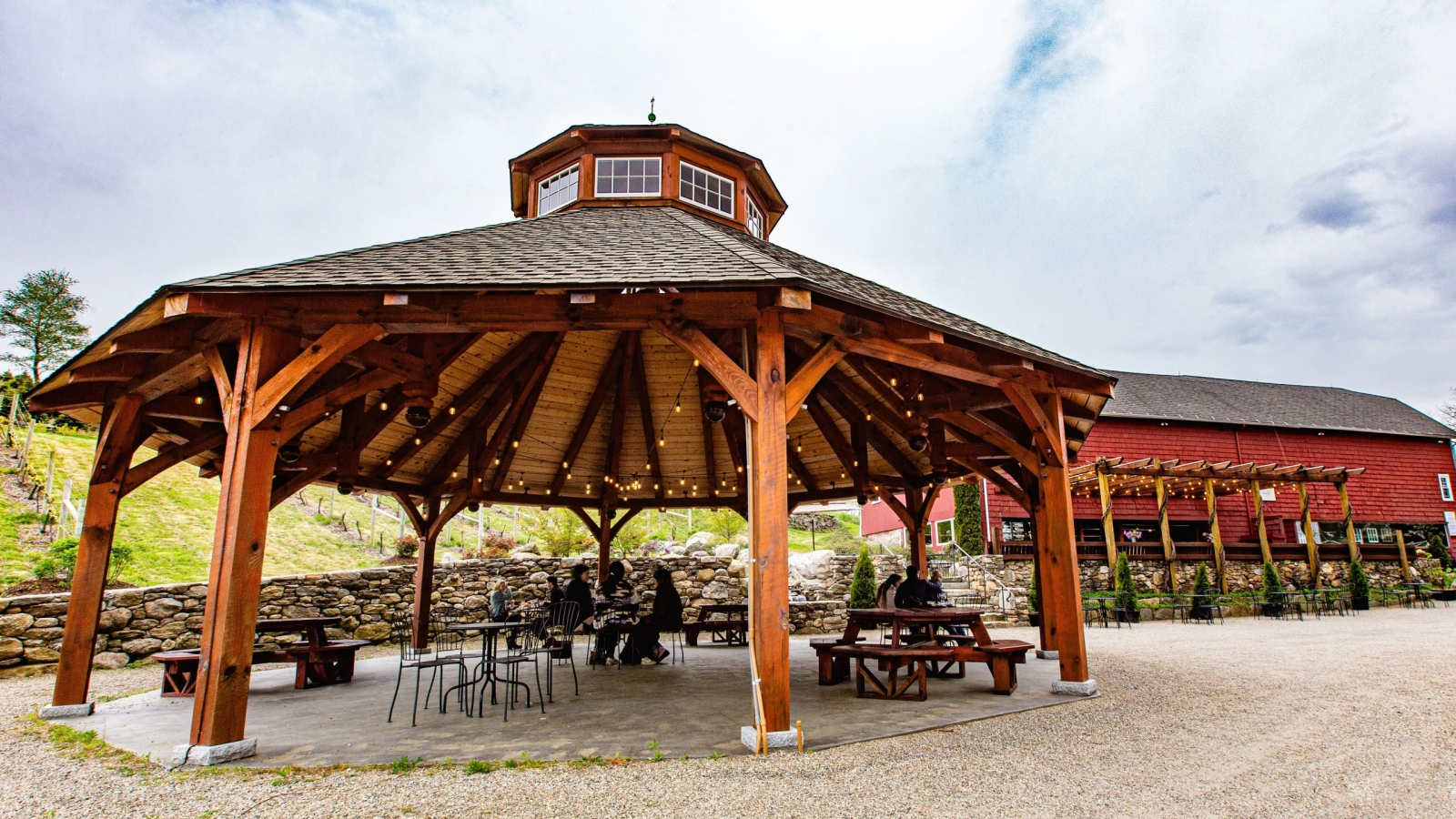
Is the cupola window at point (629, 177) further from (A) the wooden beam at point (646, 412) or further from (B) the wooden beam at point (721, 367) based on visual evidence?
(B) the wooden beam at point (721, 367)

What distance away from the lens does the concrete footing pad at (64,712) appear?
6.38m

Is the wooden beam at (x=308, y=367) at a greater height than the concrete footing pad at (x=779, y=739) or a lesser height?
greater

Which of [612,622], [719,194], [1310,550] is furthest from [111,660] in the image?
[1310,550]

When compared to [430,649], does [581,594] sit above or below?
above

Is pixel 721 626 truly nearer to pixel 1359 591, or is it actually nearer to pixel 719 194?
pixel 719 194

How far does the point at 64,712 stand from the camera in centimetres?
640

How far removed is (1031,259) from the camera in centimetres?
5428

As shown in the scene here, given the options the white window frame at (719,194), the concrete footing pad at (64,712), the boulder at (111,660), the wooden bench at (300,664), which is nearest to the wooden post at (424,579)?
the wooden bench at (300,664)

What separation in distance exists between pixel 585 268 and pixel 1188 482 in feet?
73.5

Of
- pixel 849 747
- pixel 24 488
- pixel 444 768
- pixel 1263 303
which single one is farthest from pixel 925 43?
pixel 1263 303

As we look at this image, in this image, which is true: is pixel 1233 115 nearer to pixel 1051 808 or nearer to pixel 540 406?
pixel 540 406

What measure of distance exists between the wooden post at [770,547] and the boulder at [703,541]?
59.0ft

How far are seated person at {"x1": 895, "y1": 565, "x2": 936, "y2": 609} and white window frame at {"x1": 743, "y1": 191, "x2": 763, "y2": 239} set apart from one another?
5.37 m

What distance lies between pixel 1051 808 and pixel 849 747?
149cm
